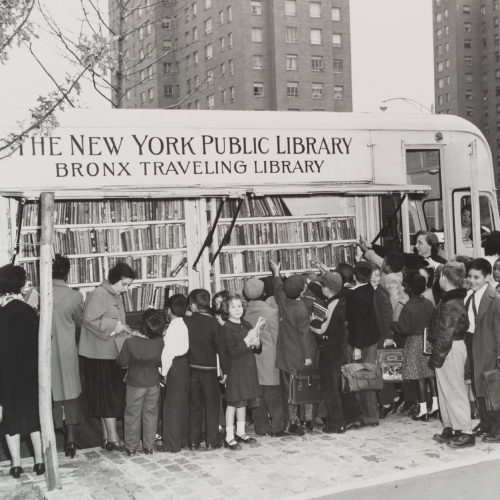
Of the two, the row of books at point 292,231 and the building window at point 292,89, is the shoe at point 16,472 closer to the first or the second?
the row of books at point 292,231

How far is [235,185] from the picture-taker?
8.82 m

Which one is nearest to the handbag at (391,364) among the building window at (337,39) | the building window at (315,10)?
the building window at (315,10)

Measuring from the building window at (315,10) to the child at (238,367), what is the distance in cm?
6246

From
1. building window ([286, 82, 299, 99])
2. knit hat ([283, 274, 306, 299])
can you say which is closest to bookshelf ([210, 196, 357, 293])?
knit hat ([283, 274, 306, 299])

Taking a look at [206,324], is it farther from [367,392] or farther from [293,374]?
[367,392]

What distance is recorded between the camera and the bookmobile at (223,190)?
8250mm

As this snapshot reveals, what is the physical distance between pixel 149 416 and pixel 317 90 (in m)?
60.1

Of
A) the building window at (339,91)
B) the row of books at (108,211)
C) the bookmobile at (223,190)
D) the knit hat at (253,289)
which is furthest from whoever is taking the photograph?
the building window at (339,91)

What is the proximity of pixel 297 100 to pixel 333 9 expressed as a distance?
10.2 meters

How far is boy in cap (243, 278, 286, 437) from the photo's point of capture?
7059 mm

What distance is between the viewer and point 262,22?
64.4 metres

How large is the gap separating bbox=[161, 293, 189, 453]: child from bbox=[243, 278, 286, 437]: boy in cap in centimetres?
78

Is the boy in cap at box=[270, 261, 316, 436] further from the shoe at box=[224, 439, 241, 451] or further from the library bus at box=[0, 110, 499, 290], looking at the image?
the library bus at box=[0, 110, 499, 290]

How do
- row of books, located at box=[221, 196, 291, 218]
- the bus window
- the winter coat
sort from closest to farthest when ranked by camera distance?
1. the winter coat
2. row of books, located at box=[221, 196, 291, 218]
3. the bus window
